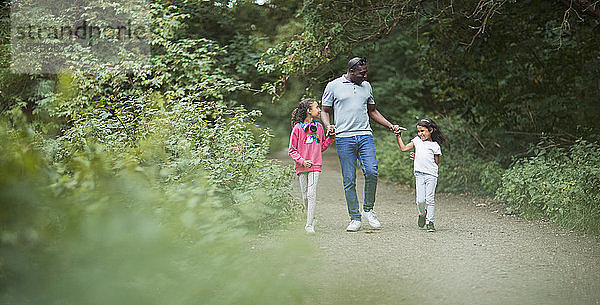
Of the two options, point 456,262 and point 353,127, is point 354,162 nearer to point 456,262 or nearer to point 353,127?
point 353,127

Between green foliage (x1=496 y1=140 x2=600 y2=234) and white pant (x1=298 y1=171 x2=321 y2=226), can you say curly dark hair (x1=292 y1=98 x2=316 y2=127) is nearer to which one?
white pant (x1=298 y1=171 x2=321 y2=226)

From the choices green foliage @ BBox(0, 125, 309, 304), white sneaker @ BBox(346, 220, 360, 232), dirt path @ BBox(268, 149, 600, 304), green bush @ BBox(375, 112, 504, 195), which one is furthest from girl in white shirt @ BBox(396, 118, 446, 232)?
green foliage @ BBox(0, 125, 309, 304)

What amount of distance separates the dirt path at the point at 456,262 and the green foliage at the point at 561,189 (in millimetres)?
244

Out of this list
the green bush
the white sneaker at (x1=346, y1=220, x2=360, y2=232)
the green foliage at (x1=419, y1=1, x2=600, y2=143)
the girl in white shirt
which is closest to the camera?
the white sneaker at (x1=346, y1=220, x2=360, y2=232)

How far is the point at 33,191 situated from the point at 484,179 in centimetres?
1036

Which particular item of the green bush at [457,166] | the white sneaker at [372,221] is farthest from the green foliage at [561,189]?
the white sneaker at [372,221]

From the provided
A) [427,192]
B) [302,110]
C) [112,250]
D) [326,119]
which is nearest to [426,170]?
[427,192]

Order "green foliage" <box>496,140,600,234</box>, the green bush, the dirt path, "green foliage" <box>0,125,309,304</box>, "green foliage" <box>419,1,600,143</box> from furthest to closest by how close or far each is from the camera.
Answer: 1. "green foliage" <box>419,1,600,143</box>
2. the green bush
3. "green foliage" <box>496,140,600,234</box>
4. the dirt path
5. "green foliage" <box>0,125,309,304</box>

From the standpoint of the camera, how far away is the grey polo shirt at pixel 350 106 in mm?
7988

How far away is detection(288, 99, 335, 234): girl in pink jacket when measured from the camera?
25.7 feet

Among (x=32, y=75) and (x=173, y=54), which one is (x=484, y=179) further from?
(x=32, y=75)

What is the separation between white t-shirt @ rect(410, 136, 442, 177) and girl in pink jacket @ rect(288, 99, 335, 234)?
1.18m

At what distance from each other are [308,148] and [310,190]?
52 cm

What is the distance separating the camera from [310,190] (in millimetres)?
7836
